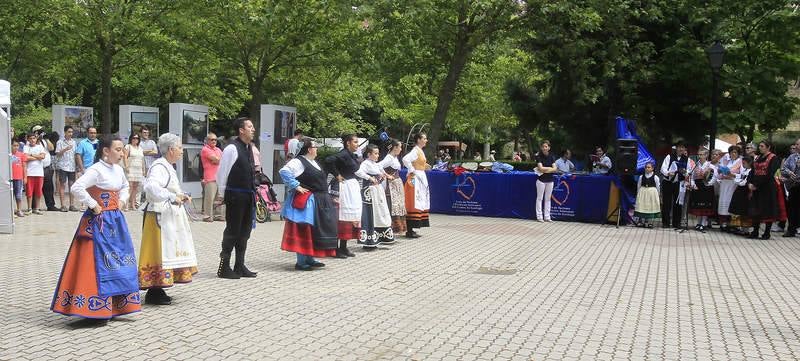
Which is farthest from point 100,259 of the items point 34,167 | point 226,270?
point 34,167

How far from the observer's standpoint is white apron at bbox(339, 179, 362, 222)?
32.5 feet

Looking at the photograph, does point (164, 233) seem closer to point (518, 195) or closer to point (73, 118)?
point (518, 195)

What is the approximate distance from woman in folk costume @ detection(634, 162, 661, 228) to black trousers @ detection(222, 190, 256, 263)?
9728mm

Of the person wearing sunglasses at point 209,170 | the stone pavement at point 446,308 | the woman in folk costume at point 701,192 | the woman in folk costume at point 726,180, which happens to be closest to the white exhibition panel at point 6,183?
the stone pavement at point 446,308

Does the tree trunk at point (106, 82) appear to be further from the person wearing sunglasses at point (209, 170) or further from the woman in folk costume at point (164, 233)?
the woman in folk costume at point (164, 233)

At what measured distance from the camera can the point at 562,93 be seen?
22250 millimetres

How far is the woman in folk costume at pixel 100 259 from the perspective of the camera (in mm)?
5891

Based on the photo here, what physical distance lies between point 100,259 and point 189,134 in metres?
12.3

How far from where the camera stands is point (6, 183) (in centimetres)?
1189

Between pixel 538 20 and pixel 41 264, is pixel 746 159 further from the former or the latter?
pixel 41 264

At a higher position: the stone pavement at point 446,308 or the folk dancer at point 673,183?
the folk dancer at point 673,183

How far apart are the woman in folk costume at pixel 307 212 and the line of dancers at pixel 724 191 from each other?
8576 mm

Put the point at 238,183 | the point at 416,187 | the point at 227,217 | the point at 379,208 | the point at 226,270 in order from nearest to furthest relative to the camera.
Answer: the point at 238,183
the point at 227,217
the point at 226,270
the point at 379,208
the point at 416,187

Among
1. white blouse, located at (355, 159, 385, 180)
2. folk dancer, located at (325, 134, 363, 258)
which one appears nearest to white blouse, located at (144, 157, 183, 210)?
folk dancer, located at (325, 134, 363, 258)
